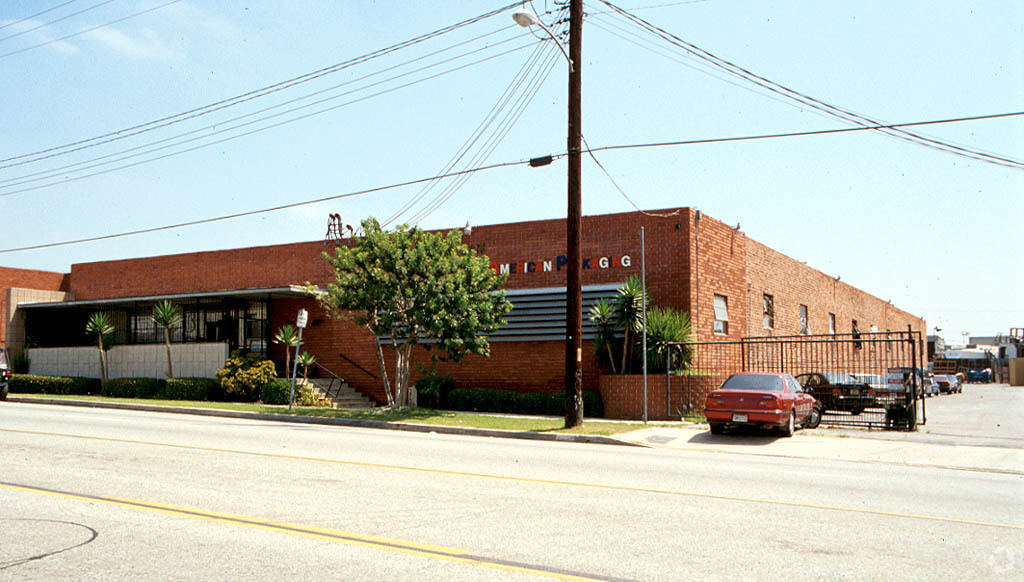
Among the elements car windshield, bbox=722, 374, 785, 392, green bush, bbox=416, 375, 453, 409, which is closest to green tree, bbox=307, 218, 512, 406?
green bush, bbox=416, 375, 453, 409

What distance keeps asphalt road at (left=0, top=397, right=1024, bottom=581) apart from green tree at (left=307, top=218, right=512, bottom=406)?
26.7 feet

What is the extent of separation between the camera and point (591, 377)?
24656 mm

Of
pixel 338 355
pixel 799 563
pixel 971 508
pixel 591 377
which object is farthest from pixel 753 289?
pixel 799 563

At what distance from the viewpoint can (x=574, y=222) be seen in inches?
742

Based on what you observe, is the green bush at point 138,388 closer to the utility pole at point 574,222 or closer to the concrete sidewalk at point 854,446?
the utility pole at point 574,222

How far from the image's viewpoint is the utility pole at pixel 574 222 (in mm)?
18828

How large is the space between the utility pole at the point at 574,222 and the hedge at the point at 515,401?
13.8ft

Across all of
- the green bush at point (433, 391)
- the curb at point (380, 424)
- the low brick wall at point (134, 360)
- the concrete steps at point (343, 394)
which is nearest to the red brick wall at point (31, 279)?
the low brick wall at point (134, 360)

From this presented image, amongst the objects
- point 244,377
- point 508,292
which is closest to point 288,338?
point 244,377

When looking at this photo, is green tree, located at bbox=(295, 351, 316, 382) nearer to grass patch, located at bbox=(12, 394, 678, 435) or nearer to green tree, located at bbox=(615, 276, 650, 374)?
grass patch, located at bbox=(12, 394, 678, 435)

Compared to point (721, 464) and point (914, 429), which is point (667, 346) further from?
point (721, 464)

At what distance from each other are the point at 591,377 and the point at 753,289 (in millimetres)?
8357

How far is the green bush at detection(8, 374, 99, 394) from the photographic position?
3173cm

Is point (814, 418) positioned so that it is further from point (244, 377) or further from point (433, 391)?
point (244, 377)
